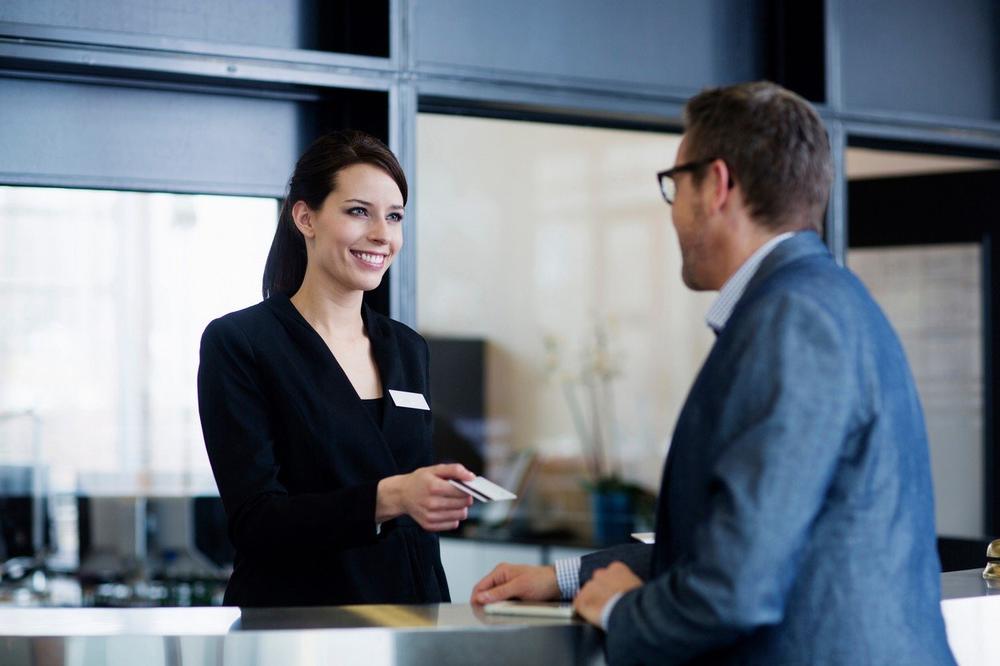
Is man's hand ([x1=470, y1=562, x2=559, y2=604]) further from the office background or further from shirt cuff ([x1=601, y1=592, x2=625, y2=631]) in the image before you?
the office background

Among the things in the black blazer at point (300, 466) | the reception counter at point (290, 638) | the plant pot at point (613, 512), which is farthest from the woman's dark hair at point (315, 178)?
the plant pot at point (613, 512)

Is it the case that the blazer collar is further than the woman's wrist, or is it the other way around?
the woman's wrist

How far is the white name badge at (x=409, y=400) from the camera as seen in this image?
2365mm

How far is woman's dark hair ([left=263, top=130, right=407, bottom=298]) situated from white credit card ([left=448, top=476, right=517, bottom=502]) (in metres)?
0.76

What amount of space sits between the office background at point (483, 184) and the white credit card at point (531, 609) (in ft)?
4.29

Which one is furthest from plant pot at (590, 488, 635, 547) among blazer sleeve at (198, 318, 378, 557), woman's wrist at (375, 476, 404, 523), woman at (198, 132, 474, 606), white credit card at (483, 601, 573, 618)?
white credit card at (483, 601, 573, 618)

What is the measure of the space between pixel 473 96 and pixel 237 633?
1851 mm

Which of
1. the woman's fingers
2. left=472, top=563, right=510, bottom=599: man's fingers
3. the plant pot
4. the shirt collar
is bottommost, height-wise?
the plant pot

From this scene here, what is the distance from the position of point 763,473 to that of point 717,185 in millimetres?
393

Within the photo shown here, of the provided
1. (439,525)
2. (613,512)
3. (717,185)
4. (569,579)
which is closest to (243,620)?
(439,525)

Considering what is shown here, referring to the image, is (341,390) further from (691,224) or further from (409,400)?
(691,224)

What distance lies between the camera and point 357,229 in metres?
2.36

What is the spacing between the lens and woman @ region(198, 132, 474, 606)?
6.64 feet

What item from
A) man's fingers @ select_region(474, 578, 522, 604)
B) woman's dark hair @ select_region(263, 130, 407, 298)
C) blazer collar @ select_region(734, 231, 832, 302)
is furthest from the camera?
woman's dark hair @ select_region(263, 130, 407, 298)
